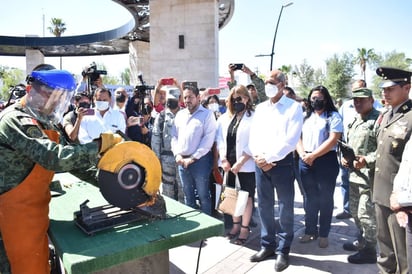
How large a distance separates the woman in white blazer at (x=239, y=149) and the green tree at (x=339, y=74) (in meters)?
43.7

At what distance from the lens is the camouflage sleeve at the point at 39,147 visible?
5.68 feet

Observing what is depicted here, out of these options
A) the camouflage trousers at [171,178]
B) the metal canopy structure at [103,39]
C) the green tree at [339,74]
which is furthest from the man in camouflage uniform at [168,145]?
the green tree at [339,74]

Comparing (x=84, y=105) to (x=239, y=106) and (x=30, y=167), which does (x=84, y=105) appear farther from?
(x=30, y=167)

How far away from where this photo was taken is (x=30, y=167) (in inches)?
73.4

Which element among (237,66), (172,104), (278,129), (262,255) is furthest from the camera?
(172,104)

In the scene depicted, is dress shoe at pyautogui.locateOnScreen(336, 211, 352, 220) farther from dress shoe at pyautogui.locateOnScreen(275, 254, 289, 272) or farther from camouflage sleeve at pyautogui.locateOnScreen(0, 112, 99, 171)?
camouflage sleeve at pyautogui.locateOnScreen(0, 112, 99, 171)

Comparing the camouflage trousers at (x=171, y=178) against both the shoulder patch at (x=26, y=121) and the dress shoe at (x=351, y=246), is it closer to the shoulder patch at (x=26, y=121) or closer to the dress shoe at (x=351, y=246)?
the dress shoe at (x=351, y=246)

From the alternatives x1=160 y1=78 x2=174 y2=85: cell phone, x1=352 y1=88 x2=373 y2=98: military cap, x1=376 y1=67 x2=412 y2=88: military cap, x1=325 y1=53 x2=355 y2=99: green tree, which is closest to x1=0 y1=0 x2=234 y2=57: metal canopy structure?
x1=160 y1=78 x2=174 y2=85: cell phone

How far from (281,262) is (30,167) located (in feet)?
8.28

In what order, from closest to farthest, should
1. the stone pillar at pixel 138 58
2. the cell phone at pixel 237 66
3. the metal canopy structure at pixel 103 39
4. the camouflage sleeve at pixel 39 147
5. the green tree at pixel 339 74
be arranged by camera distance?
the camouflage sleeve at pixel 39 147 → the cell phone at pixel 237 66 → the metal canopy structure at pixel 103 39 → the stone pillar at pixel 138 58 → the green tree at pixel 339 74

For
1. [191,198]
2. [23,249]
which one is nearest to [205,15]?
[191,198]

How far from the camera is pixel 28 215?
1778mm

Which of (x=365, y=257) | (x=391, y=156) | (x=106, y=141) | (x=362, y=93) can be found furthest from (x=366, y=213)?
(x=106, y=141)

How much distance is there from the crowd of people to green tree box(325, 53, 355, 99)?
42.7 m
